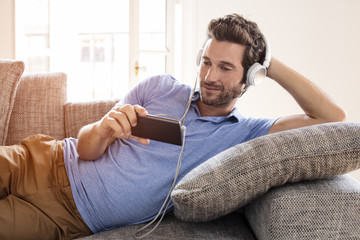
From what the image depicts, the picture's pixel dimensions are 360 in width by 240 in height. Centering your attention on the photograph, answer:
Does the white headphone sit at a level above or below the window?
below

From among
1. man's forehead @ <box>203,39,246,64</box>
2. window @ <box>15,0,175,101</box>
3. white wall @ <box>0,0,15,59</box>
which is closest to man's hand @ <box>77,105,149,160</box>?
man's forehead @ <box>203,39,246,64</box>

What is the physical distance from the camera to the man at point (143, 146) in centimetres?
122

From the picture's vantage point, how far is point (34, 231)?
1177mm

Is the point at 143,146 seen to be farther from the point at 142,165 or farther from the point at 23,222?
the point at 23,222

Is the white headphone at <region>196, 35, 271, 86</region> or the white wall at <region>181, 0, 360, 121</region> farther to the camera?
the white wall at <region>181, 0, 360, 121</region>

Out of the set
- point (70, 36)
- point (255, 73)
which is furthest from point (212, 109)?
point (70, 36)

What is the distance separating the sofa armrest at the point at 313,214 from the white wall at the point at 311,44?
2.10 m

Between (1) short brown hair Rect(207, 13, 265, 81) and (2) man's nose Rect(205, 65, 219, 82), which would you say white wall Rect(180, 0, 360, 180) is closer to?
(1) short brown hair Rect(207, 13, 265, 81)

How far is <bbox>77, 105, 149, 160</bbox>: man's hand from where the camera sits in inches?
43.5

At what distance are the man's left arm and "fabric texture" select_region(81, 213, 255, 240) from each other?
1.33 ft

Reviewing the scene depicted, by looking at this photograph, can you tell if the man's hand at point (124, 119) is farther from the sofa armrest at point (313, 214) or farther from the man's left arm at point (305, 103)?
the man's left arm at point (305, 103)

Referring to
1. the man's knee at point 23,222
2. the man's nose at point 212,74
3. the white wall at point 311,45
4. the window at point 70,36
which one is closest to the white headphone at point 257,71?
the man's nose at point 212,74

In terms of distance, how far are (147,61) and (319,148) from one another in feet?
7.60

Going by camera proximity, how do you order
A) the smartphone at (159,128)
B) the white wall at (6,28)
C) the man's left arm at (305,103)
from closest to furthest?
the smartphone at (159,128), the man's left arm at (305,103), the white wall at (6,28)
